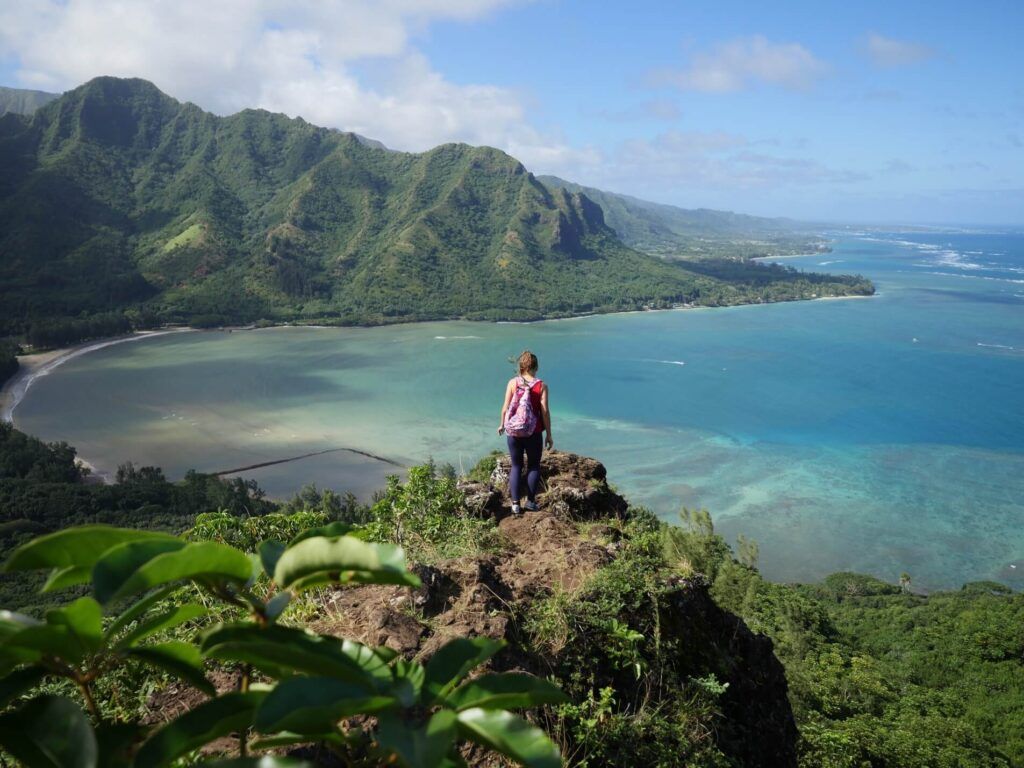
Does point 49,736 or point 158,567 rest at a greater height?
point 158,567

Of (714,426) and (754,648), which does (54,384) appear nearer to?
(714,426)

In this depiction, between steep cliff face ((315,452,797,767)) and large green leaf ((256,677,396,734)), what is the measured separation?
1.89 m

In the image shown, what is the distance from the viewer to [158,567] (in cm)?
72

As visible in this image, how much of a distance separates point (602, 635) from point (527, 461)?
2478 millimetres

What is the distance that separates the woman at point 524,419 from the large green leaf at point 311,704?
4.44 metres

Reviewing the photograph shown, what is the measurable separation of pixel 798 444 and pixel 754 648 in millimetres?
43032

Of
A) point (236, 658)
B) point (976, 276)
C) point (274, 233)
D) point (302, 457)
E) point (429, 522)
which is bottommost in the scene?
point (302, 457)

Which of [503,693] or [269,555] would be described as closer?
[503,693]

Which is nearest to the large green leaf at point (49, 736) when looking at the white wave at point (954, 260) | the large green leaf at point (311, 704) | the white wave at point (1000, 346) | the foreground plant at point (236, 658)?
the foreground plant at point (236, 658)

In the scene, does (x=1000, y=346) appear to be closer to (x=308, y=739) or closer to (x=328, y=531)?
(x=328, y=531)

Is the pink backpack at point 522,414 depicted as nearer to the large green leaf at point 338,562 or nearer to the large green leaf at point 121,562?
the large green leaf at point 338,562

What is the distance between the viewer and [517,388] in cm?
529

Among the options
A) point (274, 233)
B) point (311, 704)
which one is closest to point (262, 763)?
point (311, 704)

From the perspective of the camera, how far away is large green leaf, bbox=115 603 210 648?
85 centimetres
